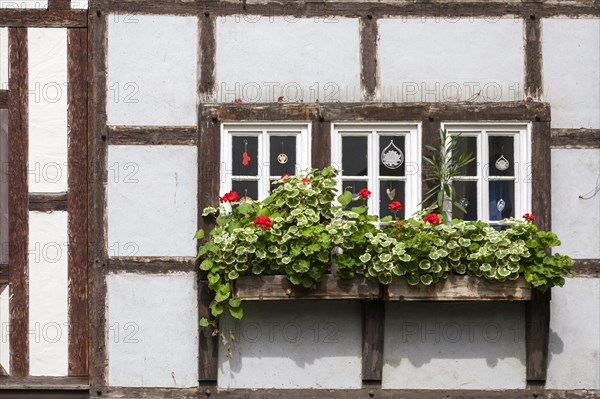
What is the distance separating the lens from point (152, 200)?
7.90m

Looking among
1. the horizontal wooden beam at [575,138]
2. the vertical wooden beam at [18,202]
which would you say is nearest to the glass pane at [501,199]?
the horizontal wooden beam at [575,138]

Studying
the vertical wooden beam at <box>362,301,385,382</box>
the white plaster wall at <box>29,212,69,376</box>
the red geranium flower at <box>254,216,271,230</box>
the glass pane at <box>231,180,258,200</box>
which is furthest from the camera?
the white plaster wall at <box>29,212,69,376</box>

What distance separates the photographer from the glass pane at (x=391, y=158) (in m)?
7.91

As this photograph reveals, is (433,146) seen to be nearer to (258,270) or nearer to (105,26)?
(258,270)

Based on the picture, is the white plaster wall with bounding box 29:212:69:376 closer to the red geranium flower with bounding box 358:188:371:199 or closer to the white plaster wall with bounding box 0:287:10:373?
the white plaster wall with bounding box 0:287:10:373

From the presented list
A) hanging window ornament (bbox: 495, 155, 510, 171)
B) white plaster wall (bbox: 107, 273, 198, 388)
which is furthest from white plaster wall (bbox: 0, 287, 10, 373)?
hanging window ornament (bbox: 495, 155, 510, 171)

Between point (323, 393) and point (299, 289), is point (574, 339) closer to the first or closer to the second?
point (323, 393)

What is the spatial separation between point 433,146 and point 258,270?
157 centimetres

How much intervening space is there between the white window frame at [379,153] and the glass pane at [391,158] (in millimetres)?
27

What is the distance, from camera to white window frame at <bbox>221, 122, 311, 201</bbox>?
7.86 meters

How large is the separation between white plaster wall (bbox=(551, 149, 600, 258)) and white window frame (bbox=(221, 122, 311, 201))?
1830 mm

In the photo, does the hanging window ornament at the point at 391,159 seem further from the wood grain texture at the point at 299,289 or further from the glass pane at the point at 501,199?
the wood grain texture at the point at 299,289

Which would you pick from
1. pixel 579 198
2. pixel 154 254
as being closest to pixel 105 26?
pixel 154 254

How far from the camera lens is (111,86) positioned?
26.0 ft
